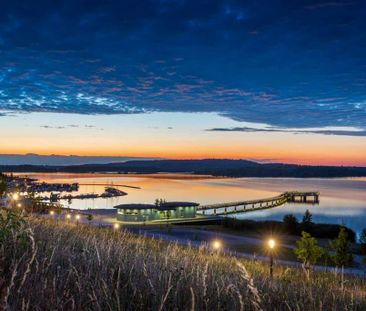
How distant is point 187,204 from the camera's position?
5909 cm

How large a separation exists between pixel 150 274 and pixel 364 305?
2.69 meters

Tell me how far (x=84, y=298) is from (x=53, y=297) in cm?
49

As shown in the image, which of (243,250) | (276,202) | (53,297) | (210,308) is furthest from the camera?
(276,202)

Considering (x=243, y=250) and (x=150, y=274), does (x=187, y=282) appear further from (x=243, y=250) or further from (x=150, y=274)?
(x=243, y=250)

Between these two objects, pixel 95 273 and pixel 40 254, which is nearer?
pixel 95 273

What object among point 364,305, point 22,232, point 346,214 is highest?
point 22,232

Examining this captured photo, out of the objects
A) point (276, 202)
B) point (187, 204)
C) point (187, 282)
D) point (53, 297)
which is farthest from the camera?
point (276, 202)

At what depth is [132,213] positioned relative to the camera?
51.8 meters

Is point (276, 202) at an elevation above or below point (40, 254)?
below

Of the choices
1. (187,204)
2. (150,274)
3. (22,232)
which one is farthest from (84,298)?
(187,204)

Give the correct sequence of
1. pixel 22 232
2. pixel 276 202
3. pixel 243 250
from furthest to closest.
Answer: pixel 276 202
pixel 243 250
pixel 22 232

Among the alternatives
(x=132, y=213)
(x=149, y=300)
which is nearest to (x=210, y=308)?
(x=149, y=300)

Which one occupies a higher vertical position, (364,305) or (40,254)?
(40,254)

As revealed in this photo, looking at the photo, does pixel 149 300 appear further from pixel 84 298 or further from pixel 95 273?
pixel 95 273
